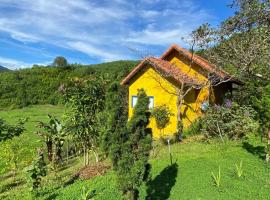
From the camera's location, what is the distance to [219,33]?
20.0m

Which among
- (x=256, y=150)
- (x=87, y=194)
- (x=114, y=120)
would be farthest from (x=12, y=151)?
(x=256, y=150)

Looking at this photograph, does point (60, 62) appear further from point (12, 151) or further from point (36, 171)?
point (36, 171)

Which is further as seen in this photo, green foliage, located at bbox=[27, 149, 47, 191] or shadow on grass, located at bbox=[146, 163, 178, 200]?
green foliage, located at bbox=[27, 149, 47, 191]

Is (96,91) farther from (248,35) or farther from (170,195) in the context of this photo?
(248,35)

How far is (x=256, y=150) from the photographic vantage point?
14.1 m

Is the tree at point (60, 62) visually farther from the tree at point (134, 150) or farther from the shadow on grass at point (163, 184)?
the tree at point (134, 150)

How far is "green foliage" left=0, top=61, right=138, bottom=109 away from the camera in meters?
45.4

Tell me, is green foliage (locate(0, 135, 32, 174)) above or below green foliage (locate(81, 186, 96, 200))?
above

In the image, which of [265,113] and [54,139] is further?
[54,139]

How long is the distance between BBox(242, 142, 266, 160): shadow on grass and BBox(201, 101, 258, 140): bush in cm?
103

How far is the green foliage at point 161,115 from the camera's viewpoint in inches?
818

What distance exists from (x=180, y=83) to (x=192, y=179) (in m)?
10.6

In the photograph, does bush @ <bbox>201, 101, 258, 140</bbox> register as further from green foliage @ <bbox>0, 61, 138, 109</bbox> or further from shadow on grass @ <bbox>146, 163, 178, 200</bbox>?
green foliage @ <bbox>0, 61, 138, 109</bbox>

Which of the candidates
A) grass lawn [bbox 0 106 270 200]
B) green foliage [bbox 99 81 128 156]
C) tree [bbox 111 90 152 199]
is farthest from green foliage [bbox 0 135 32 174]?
tree [bbox 111 90 152 199]
